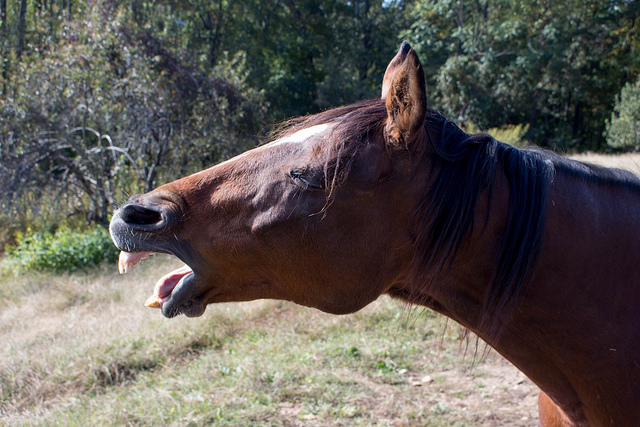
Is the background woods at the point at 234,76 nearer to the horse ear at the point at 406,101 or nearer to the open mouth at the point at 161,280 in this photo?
the open mouth at the point at 161,280

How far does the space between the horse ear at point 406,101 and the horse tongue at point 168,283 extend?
0.84m

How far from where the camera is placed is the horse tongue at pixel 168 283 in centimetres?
170

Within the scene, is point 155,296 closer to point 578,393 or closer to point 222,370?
point 578,393

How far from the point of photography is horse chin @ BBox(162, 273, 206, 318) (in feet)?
5.22

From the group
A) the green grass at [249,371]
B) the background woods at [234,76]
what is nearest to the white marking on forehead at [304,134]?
the green grass at [249,371]

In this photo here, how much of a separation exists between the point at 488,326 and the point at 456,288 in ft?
0.51

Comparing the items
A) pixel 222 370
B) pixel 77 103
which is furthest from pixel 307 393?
pixel 77 103

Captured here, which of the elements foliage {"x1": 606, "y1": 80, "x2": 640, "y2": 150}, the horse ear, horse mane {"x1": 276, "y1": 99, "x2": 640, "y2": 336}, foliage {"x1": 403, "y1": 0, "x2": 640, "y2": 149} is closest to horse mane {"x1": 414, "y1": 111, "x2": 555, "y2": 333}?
horse mane {"x1": 276, "y1": 99, "x2": 640, "y2": 336}

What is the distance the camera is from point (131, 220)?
1.57 metres

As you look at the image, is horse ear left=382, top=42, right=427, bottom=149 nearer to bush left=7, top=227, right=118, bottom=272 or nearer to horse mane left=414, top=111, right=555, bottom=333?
horse mane left=414, top=111, right=555, bottom=333

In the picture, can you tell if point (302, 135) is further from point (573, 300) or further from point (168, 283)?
point (573, 300)

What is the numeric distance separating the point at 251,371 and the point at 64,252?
18.5 feet

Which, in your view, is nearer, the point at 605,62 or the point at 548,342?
the point at 548,342

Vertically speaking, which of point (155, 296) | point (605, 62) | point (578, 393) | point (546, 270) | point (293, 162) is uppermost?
point (605, 62)
